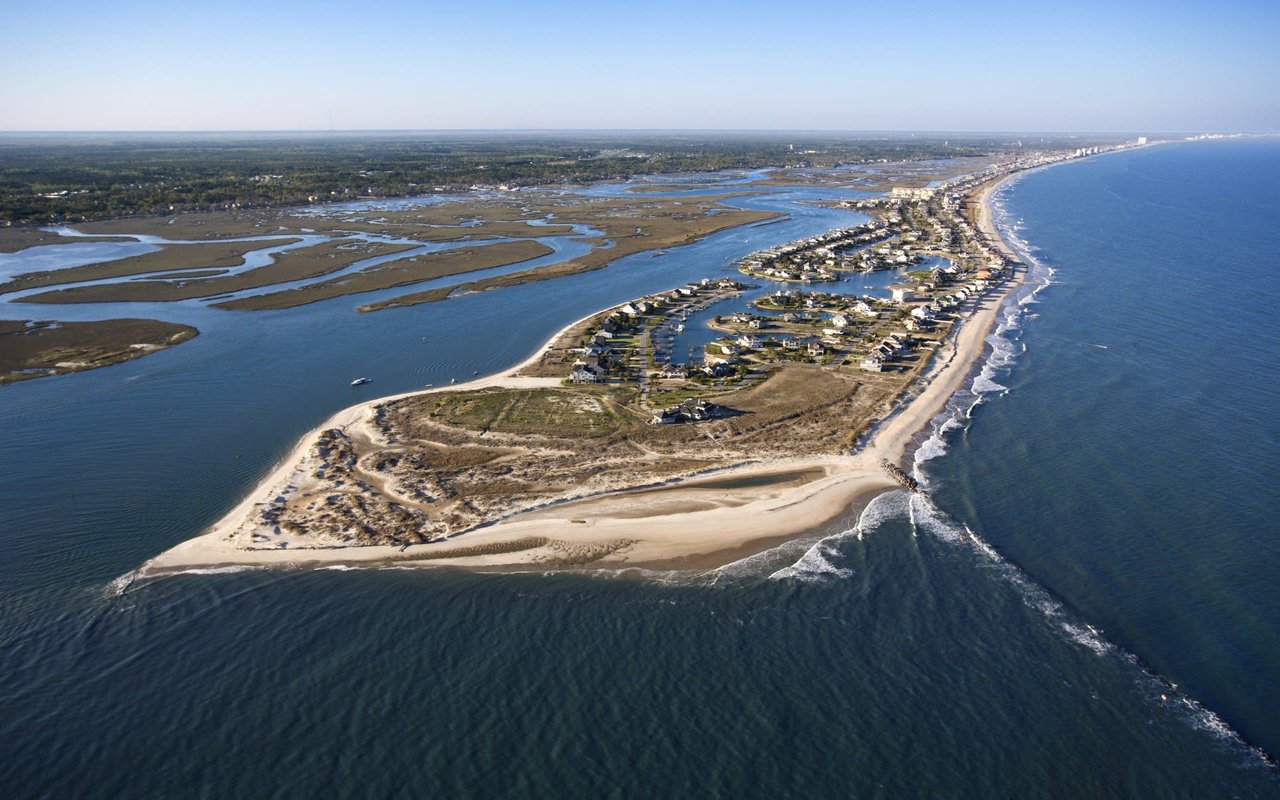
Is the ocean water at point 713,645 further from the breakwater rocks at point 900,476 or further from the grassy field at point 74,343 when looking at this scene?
the grassy field at point 74,343

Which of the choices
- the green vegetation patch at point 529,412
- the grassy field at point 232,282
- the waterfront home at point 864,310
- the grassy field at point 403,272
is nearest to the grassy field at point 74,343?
the grassy field at point 403,272

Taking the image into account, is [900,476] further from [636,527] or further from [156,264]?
[156,264]

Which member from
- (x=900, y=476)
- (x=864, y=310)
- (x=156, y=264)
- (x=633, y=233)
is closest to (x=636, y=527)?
(x=900, y=476)

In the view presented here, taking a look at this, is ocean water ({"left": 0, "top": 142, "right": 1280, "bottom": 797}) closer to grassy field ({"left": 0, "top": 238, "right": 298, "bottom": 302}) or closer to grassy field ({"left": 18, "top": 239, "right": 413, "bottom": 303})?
grassy field ({"left": 18, "top": 239, "right": 413, "bottom": 303})

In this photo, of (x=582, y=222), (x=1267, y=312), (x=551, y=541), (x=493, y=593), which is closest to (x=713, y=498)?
(x=551, y=541)

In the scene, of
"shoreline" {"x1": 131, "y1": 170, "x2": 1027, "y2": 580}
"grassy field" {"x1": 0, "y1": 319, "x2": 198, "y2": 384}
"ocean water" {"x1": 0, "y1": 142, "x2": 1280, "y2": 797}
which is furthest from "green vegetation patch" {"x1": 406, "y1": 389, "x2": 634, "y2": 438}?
"grassy field" {"x1": 0, "y1": 319, "x2": 198, "y2": 384}

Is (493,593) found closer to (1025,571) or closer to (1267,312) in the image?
(1025,571)
